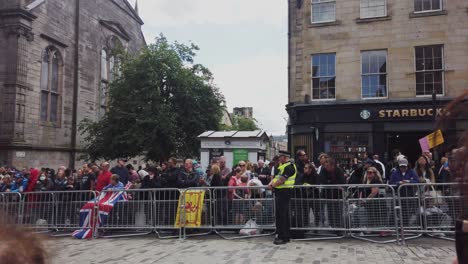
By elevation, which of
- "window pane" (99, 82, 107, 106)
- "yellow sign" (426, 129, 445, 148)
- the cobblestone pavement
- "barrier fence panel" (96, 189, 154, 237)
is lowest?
the cobblestone pavement

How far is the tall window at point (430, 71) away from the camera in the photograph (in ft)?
56.0

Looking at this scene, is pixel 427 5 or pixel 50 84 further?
pixel 50 84

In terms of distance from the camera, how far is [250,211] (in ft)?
31.3

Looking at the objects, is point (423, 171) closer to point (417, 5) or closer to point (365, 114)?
point (365, 114)

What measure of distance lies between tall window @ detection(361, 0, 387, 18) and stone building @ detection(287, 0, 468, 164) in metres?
0.04

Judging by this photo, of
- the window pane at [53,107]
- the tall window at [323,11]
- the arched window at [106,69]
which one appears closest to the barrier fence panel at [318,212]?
the tall window at [323,11]

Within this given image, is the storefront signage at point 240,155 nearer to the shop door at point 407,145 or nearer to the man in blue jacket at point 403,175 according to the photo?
the man in blue jacket at point 403,175

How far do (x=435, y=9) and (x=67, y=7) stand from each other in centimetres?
2266

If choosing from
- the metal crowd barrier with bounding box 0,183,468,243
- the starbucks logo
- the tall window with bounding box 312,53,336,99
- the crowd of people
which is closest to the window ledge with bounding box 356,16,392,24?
the tall window with bounding box 312,53,336,99

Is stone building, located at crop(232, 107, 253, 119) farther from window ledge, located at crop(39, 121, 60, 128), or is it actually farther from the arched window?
window ledge, located at crop(39, 121, 60, 128)

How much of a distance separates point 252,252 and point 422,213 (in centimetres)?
390

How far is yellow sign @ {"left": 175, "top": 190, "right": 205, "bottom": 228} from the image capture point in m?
9.57

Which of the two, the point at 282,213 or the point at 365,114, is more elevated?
the point at 365,114

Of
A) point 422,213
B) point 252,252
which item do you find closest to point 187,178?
point 252,252
